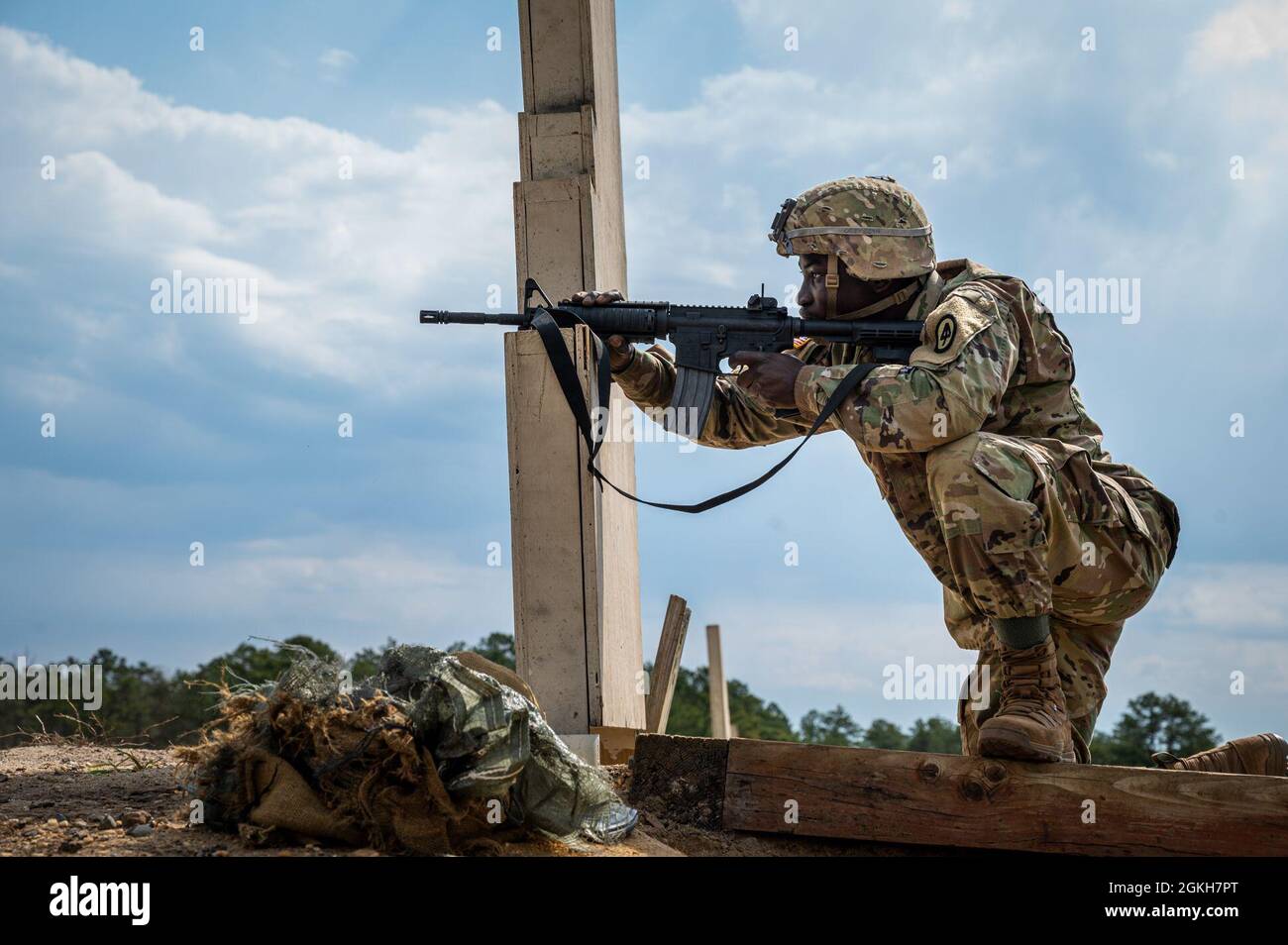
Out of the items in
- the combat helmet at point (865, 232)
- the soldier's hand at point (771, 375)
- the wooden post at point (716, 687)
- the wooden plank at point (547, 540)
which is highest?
the combat helmet at point (865, 232)

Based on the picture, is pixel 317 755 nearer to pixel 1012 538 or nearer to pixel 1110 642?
pixel 1012 538

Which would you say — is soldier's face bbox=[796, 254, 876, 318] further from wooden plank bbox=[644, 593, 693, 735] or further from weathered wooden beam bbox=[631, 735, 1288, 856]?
wooden plank bbox=[644, 593, 693, 735]

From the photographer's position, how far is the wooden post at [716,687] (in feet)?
33.1

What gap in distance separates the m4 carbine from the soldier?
0.06 m

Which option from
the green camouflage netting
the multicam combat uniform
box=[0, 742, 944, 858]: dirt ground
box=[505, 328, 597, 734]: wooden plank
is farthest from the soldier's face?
the green camouflage netting

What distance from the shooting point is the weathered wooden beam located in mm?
3330

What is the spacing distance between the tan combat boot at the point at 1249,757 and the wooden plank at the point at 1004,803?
0.65 m

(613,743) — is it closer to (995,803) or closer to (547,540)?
(547,540)

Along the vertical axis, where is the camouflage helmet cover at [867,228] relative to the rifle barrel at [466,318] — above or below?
above

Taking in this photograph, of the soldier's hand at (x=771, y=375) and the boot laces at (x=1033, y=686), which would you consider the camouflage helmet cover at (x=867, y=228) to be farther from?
the boot laces at (x=1033, y=686)

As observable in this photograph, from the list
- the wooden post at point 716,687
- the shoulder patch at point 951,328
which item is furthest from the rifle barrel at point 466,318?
the wooden post at point 716,687

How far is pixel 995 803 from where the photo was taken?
3.46m

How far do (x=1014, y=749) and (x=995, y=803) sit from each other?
160 millimetres
